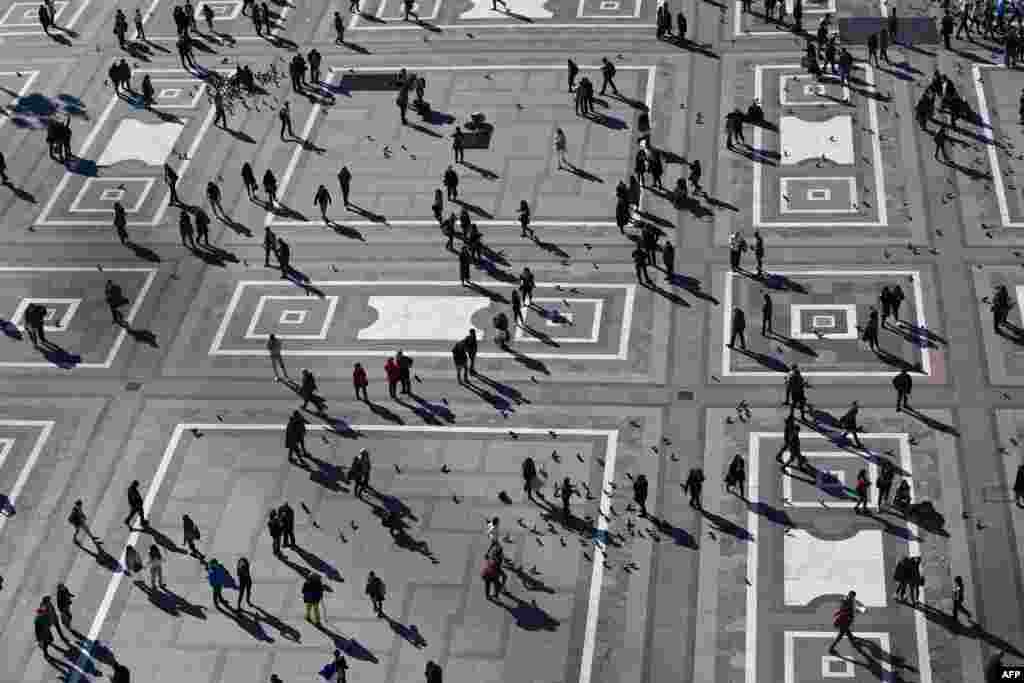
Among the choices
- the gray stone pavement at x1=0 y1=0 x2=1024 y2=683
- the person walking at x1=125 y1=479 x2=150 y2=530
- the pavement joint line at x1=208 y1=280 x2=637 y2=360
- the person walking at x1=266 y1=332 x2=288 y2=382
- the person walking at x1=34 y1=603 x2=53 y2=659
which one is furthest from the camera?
the pavement joint line at x1=208 y1=280 x2=637 y2=360

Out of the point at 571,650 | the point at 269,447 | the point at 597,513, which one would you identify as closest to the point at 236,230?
the point at 269,447

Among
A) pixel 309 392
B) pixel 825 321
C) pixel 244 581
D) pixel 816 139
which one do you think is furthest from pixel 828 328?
pixel 244 581

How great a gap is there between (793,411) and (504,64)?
33.0 metres

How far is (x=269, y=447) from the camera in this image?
230 feet

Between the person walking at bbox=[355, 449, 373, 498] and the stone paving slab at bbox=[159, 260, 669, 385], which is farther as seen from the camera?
the stone paving slab at bbox=[159, 260, 669, 385]

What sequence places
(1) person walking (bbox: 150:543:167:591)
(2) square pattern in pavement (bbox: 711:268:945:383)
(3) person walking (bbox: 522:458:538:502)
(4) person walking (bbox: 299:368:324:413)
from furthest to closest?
(2) square pattern in pavement (bbox: 711:268:945:383)
(4) person walking (bbox: 299:368:324:413)
(3) person walking (bbox: 522:458:538:502)
(1) person walking (bbox: 150:543:167:591)

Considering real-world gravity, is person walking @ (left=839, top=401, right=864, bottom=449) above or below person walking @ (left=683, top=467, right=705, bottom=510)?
above

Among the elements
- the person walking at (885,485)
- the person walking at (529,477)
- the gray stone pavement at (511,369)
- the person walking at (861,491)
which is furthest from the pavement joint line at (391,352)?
the person walking at (885,485)

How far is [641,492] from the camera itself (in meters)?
64.8

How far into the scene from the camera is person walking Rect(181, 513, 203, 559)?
64.5 meters

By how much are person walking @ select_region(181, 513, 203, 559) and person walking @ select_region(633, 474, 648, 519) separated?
50.7 feet

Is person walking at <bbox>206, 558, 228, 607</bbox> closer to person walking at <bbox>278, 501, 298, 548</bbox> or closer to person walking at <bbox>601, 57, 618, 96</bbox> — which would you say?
person walking at <bbox>278, 501, 298, 548</bbox>

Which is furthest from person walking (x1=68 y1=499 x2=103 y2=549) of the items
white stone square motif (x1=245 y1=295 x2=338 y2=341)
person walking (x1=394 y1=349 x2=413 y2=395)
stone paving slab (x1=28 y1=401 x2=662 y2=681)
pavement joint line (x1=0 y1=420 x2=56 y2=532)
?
person walking (x1=394 y1=349 x2=413 y2=395)

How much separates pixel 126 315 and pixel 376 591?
22836 mm
